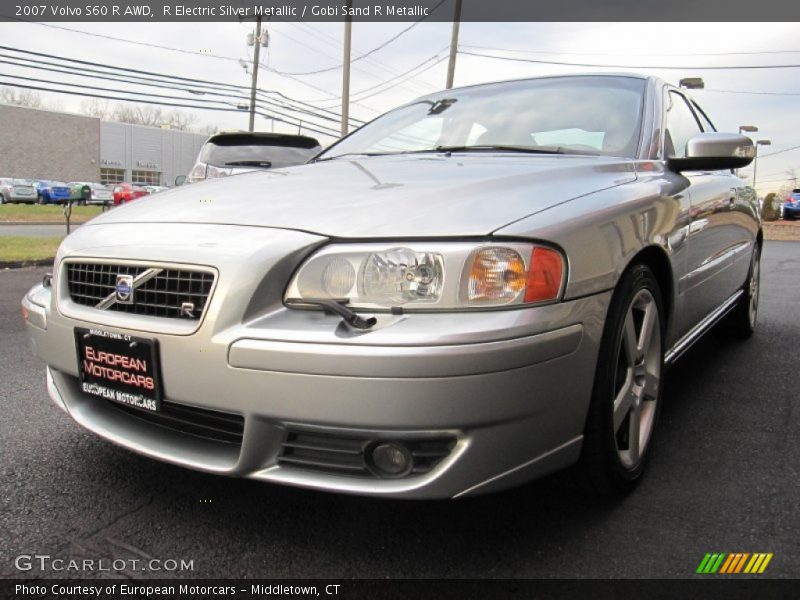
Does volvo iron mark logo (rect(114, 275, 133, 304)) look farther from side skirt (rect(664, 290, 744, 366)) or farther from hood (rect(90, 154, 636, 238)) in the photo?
side skirt (rect(664, 290, 744, 366))

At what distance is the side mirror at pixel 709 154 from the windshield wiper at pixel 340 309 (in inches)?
67.8

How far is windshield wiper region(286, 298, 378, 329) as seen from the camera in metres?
1.62

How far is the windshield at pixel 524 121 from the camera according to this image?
9.04 ft

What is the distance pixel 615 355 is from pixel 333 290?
34.3 inches

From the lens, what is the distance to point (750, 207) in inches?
163

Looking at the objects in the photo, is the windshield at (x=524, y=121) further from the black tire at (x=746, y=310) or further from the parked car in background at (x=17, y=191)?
the parked car in background at (x=17, y=191)

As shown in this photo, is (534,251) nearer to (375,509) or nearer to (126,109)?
(375,509)

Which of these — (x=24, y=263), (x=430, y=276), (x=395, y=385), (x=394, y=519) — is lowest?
(x=24, y=263)

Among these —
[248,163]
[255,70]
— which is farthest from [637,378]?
[255,70]

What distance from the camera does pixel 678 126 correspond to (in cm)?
325

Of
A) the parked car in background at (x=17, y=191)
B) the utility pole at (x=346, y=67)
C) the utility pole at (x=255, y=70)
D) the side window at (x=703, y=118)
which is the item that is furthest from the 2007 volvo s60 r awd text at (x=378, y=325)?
the parked car in background at (x=17, y=191)

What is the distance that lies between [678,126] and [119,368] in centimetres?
275

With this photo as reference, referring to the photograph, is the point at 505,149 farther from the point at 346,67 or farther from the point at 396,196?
the point at 346,67

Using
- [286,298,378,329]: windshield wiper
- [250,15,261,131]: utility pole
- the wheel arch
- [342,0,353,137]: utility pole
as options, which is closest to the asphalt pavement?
the wheel arch
